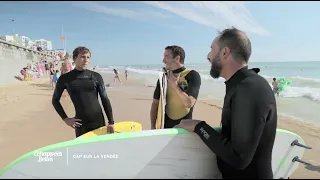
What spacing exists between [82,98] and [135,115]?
468 centimetres

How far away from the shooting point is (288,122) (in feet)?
22.7

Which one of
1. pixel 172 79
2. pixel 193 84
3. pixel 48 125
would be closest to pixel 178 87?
pixel 172 79

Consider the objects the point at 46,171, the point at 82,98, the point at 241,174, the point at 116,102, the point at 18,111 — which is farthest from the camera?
the point at 116,102

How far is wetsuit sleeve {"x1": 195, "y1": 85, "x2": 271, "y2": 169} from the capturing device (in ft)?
3.59

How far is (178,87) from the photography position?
2676 millimetres

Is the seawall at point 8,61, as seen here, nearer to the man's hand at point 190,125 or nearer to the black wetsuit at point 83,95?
the black wetsuit at point 83,95

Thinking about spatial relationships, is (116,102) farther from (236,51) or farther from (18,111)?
(236,51)

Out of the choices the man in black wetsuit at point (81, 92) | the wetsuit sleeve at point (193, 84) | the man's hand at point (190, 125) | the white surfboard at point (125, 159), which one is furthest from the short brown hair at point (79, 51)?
the man's hand at point (190, 125)

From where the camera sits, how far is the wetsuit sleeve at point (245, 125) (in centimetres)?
109

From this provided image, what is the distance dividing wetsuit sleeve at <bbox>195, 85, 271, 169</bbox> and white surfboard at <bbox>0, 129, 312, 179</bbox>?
1.14 feet

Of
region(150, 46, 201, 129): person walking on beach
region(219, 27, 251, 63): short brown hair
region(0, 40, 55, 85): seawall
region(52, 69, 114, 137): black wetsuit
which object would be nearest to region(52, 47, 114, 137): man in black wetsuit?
region(52, 69, 114, 137): black wetsuit

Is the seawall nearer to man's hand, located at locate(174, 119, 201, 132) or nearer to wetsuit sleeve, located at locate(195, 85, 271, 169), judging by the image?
man's hand, located at locate(174, 119, 201, 132)

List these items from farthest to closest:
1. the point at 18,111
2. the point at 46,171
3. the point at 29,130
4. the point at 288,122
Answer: the point at 18,111
the point at 288,122
the point at 29,130
the point at 46,171

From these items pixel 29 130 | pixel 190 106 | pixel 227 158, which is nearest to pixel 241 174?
pixel 227 158
